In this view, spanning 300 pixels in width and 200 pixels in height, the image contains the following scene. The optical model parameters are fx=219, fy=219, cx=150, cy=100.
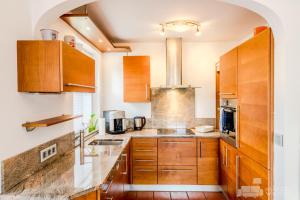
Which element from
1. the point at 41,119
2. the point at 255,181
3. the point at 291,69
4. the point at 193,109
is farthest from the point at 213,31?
the point at 41,119

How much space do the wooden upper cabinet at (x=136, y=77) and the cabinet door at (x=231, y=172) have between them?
159 cm

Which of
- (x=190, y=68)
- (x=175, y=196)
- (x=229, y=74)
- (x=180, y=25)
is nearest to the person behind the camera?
(x=229, y=74)

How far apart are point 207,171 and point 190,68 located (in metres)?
1.82

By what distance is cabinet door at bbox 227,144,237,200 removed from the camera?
8.84 ft

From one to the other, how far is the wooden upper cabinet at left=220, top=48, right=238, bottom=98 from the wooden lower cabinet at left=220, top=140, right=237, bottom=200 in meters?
0.70

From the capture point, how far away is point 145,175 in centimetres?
344

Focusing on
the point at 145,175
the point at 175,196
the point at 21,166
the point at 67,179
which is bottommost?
the point at 175,196

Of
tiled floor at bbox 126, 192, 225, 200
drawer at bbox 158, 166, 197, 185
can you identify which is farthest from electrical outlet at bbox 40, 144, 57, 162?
drawer at bbox 158, 166, 197, 185

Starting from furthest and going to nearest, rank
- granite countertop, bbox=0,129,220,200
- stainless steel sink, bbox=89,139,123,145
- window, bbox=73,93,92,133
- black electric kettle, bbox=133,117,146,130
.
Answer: black electric kettle, bbox=133,117,146,130 → window, bbox=73,93,92,133 → stainless steel sink, bbox=89,139,123,145 → granite countertop, bbox=0,129,220,200

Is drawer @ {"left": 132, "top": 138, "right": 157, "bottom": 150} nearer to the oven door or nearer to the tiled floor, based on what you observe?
the tiled floor

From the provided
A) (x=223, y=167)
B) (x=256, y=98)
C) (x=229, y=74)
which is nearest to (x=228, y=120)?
(x=229, y=74)

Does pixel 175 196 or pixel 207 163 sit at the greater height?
pixel 207 163

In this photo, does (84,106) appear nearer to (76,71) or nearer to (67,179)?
(76,71)

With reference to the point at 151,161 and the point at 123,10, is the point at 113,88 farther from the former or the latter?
the point at 123,10
